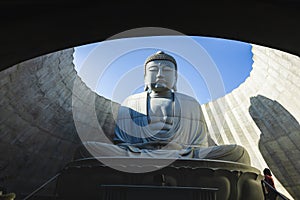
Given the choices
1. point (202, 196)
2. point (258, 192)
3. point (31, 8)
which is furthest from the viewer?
point (258, 192)

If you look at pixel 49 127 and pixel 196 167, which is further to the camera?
pixel 49 127

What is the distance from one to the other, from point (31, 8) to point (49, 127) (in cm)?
528

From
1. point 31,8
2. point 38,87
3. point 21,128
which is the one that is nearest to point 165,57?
point 38,87

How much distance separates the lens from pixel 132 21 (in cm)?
209

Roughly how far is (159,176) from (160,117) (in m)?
2.62

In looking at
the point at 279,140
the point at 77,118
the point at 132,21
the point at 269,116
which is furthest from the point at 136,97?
the point at 132,21

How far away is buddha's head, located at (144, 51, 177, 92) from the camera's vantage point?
277 inches

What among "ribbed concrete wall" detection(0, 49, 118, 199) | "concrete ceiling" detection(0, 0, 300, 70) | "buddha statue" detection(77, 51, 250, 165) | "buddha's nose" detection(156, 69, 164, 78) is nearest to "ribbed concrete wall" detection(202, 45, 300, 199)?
"buddha statue" detection(77, 51, 250, 165)

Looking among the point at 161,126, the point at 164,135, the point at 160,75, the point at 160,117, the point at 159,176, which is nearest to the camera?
the point at 159,176

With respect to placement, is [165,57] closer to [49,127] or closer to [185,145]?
[185,145]

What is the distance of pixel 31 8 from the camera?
6.04 ft

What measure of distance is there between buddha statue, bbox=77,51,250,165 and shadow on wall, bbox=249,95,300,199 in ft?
4.27

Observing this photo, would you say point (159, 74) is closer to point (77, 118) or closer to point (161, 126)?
point (161, 126)

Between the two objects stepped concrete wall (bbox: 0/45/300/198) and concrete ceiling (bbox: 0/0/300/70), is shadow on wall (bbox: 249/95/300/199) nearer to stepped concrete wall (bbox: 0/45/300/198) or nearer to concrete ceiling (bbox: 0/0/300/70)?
stepped concrete wall (bbox: 0/45/300/198)
